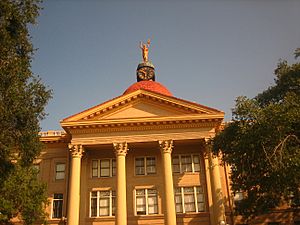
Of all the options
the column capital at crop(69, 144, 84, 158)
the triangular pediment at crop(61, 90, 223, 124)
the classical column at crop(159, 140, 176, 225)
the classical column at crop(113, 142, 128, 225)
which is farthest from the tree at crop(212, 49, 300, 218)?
the column capital at crop(69, 144, 84, 158)

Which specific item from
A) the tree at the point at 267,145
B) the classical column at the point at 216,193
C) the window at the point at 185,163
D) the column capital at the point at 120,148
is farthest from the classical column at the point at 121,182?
the tree at the point at 267,145

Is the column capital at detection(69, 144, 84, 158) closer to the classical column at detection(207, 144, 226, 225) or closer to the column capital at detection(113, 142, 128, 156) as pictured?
the column capital at detection(113, 142, 128, 156)

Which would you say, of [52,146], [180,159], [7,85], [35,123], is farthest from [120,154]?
[7,85]

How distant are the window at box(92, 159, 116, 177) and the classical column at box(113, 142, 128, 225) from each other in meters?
2.63

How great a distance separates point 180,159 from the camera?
30391mm

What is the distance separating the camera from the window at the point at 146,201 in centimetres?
2838

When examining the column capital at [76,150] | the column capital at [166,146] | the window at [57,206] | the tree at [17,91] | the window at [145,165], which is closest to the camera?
the tree at [17,91]

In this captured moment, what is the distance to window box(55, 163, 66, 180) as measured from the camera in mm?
30969

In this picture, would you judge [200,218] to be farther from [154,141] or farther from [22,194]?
[22,194]

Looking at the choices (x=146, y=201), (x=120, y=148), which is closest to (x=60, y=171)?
(x=120, y=148)

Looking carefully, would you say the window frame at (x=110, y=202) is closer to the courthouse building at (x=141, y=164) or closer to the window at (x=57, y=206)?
the courthouse building at (x=141, y=164)

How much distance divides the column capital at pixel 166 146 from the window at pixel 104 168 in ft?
16.8

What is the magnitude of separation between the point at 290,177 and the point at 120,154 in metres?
15.2

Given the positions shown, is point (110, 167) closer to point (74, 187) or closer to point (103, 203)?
point (103, 203)
